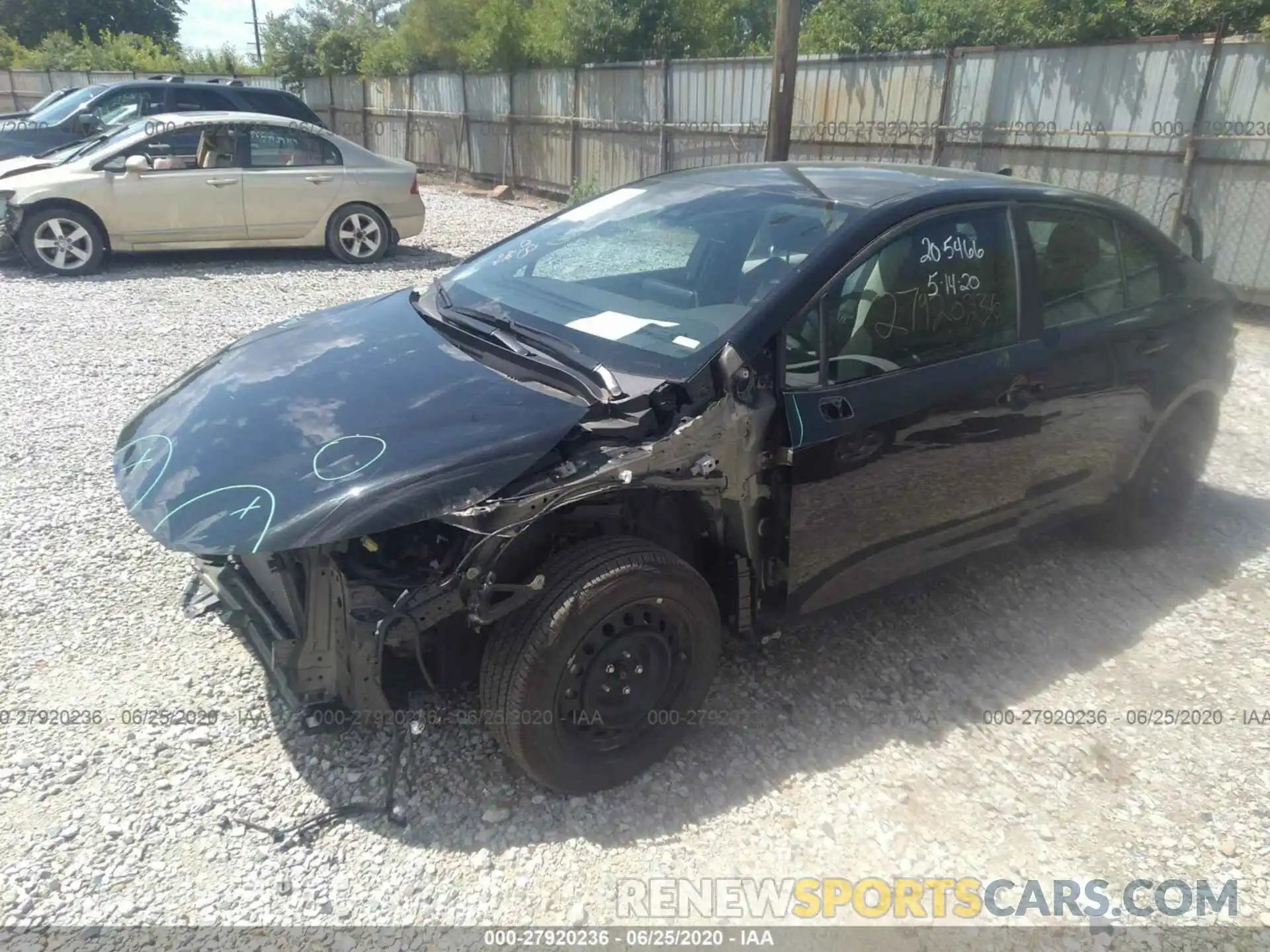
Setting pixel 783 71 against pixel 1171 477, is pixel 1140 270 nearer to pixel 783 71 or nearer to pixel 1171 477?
pixel 1171 477

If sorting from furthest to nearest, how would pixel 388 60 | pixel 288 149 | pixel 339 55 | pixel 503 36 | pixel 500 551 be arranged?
pixel 339 55
pixel 388 60
pixel 503 36
pixel 288 149
pixel 500 551

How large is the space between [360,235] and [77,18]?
1818 inches

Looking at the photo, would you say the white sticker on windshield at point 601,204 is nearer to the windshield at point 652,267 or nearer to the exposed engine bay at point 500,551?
the windshield at point 652,267

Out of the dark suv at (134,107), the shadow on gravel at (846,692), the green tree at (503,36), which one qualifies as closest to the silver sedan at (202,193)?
the dark suv at (134,107)

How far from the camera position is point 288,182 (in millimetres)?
9969

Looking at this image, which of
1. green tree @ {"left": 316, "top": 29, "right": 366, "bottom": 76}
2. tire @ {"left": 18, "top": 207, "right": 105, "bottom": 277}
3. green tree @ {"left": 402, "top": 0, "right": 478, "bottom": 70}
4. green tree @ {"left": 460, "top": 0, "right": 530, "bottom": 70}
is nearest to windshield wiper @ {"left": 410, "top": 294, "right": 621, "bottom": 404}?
tire @ {"left": 18, "top": 207, "right": 105, "bottom": 277}

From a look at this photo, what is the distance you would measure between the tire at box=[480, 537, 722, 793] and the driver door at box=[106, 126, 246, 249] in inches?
341

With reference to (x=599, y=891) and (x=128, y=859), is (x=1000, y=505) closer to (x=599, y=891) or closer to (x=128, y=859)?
(x=599, y=891)

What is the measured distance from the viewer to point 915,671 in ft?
11.5

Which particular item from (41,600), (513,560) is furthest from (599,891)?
(41,600)

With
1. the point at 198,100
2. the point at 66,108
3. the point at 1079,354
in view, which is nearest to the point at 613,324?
the point at 1079,354

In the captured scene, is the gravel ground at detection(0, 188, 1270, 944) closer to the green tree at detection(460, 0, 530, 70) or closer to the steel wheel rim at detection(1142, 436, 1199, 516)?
the steel wheel rim at detection(1142, 436, 1199, 516)

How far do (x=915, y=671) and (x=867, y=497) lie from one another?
81 centimetres

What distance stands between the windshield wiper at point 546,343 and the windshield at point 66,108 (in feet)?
41.7
